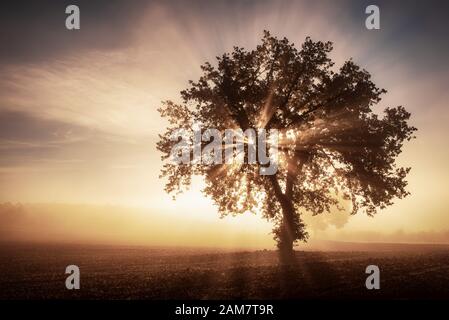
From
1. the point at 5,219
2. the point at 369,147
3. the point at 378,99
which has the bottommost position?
the point at 5,219

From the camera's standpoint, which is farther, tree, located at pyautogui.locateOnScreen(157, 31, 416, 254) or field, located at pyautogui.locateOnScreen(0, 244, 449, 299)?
tree, located at pyautogui.locateOnScreen(157, 31, 416, 254)

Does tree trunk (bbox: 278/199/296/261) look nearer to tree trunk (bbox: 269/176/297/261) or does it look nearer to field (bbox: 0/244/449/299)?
tree trunk (bbox: 269/176/297/261)

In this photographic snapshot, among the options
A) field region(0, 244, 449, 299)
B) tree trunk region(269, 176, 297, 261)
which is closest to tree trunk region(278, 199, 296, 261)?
tree trunk region(269, 176, 297, 261)

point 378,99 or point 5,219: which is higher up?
point 378,99

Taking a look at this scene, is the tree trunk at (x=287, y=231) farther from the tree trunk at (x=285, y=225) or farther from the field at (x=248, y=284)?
the field at (x=248, y=284)

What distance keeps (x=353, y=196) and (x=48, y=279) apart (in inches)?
1025

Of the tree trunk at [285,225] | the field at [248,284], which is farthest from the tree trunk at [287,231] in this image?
the field at [248,284]

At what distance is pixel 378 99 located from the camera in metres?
32.4

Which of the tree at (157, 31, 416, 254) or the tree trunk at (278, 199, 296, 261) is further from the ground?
the tree at (157, 31, 416, 254)

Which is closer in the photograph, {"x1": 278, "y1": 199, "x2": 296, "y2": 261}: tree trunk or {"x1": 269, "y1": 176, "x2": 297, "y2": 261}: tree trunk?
{"x1": 269, "y1": 176, "x2": 297, "y2": 261}: tree trunk

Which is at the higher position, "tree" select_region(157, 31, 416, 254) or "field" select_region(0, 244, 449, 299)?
"tree" select_region(157, 31, 416, 254)

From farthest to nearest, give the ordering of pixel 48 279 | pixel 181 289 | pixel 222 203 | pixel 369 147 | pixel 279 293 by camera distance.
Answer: pixel 222 203
pixel 369 147
pixel 48 279
pixel 181 289
pixel 279 293

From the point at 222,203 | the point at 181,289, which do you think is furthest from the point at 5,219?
the point at 181,289
